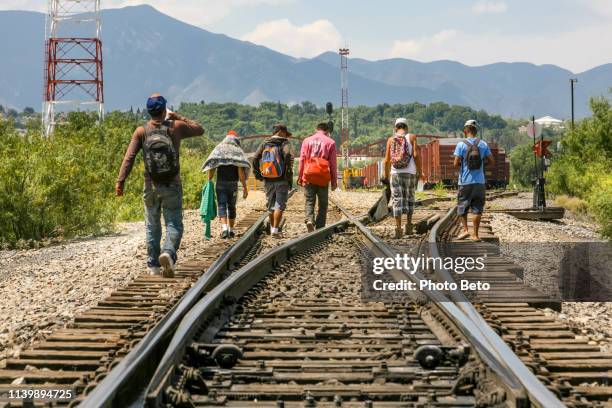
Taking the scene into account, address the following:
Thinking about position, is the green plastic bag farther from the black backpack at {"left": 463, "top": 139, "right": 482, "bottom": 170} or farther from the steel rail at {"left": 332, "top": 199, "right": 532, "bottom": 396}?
the steel rail at {"left": 332, "top": 199, "right": 532, "bottom": 396}

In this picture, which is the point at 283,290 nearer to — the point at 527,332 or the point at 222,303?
the point at 222,303

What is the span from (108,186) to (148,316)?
16.6 m

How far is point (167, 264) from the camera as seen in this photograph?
7836mm

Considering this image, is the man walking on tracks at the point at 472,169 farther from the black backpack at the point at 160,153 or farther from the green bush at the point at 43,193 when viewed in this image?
the green bush at the point at 43,193

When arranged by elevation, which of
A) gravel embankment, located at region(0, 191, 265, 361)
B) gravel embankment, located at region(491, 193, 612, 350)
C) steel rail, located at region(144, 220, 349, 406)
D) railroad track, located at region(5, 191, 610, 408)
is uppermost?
steel rail, located at region(144, 220, 349, 406)

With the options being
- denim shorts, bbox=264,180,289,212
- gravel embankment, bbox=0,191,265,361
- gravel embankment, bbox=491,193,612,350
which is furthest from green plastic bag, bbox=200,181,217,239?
gravel embankment, bbox=491,193,612,350

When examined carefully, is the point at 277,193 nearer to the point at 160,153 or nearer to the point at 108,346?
the point at 160,153

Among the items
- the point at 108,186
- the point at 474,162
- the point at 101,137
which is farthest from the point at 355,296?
the point at 101,137

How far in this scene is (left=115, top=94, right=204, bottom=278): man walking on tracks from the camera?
7.90 metres

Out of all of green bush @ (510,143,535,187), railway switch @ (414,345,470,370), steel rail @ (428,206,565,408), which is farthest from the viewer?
green bush @ (510,143,535,187)

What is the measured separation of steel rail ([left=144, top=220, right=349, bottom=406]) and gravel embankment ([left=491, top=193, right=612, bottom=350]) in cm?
255

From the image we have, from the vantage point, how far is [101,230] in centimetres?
1641

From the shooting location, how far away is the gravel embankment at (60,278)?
616 centimetres

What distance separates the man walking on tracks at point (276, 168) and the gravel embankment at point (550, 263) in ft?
11.0
